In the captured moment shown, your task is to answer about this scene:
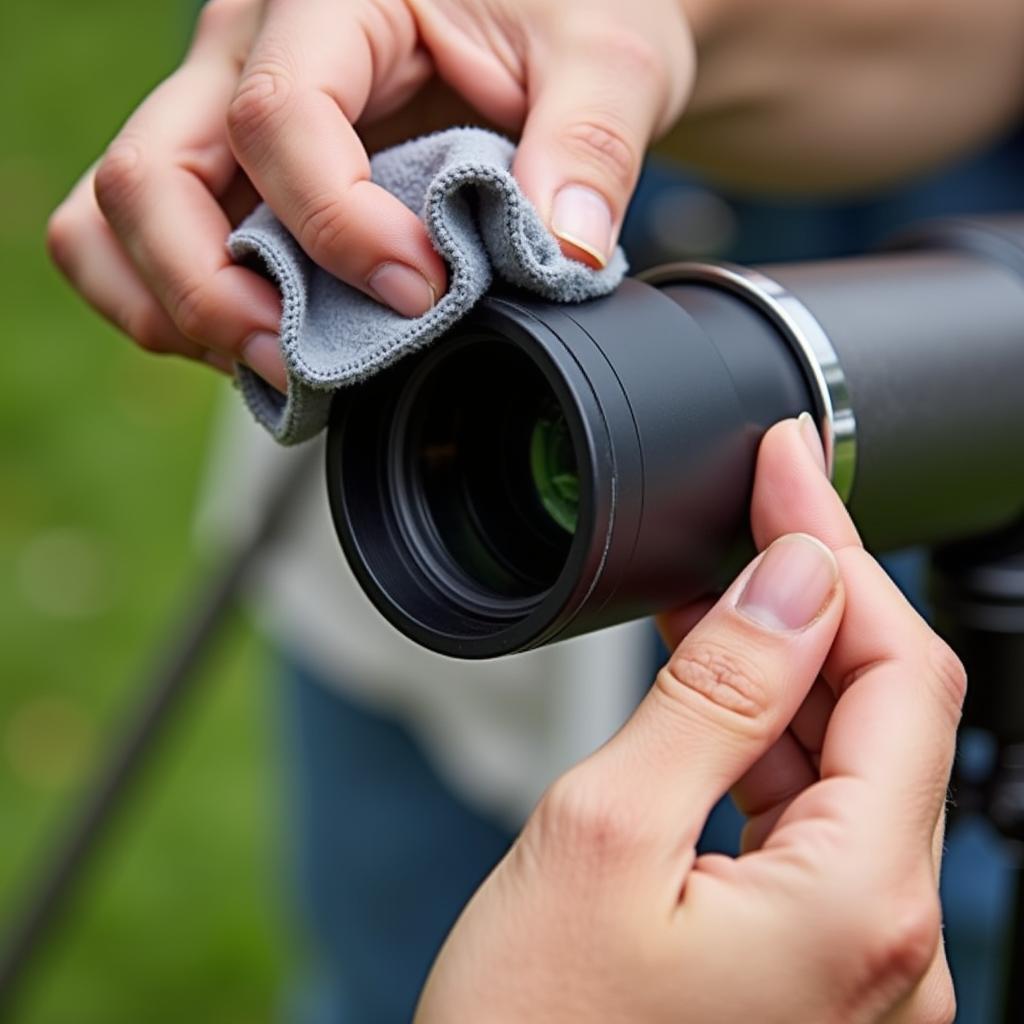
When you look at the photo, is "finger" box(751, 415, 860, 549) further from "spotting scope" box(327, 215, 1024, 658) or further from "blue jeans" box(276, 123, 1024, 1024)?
"blue jeans" box(276, 123, 1024, 1024)

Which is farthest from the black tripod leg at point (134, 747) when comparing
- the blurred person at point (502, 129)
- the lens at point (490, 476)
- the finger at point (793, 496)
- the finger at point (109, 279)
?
the finger at point (793, 496)

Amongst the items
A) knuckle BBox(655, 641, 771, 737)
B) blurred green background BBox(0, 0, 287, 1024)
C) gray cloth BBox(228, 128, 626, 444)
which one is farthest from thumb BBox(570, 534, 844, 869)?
blurred green background BBox(0, 0, 287, 1024)

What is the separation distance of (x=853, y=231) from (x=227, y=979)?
1094 mm

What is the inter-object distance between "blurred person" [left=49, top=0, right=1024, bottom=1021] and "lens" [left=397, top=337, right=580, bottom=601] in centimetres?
6

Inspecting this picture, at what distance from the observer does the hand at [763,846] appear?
0.52 metres

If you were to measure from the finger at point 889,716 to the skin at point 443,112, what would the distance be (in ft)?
0.53

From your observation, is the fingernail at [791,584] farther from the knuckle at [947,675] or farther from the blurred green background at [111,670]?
the blurred green background at [111,670]

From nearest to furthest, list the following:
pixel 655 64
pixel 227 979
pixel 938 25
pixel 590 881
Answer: pixel 590 881, pixel 655 64, pixel 938 25, pixel 227 979

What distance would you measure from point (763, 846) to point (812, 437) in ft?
0.49

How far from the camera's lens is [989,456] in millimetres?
637

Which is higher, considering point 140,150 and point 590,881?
point 140,150

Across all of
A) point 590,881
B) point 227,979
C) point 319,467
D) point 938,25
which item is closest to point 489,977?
point 590,881

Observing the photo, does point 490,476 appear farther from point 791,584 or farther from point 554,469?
point 791,584

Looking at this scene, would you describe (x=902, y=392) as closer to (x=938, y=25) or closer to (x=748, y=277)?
(x=748, y=277)
